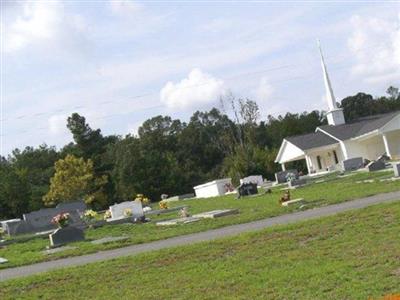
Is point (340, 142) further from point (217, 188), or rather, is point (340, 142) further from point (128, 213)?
point (128, 213)

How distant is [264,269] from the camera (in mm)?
9492

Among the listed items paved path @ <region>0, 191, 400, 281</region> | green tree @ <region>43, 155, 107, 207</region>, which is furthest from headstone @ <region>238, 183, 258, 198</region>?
green tree @ <region>43, 155, 107, 207</region>

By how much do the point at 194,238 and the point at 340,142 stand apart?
41558 millimetres

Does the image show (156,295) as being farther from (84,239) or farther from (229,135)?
(229,135)

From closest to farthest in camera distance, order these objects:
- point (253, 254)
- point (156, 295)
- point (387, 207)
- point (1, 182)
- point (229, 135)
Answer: point (156, 295), point (253, 254), point (387, 207), point (1, 182), point (229, 135)

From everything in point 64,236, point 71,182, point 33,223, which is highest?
point 71,182

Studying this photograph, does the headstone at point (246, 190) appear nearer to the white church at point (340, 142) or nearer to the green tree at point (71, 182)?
the white church at point (340, 142)

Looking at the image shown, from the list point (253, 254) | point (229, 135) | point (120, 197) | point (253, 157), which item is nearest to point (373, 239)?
point (253, 254)

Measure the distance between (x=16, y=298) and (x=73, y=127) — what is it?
178 feet

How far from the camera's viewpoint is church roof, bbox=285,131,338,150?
57.0 metres

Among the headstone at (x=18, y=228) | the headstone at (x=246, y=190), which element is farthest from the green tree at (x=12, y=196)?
the headstone at (x=246, y=190)

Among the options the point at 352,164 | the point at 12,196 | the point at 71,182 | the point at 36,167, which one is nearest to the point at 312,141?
the point at 352,164

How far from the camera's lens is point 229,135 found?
251 feet

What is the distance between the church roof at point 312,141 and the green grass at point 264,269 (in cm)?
4298
